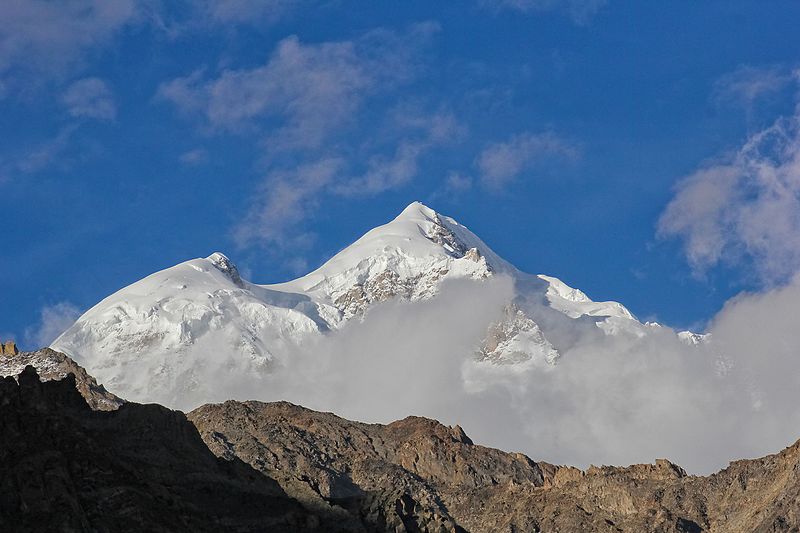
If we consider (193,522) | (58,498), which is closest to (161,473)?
(193,522)

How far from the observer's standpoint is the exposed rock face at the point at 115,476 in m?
119

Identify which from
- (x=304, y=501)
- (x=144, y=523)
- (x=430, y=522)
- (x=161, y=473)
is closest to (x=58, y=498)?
(x=144, y=523)

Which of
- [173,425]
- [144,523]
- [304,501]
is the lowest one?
[144,523]

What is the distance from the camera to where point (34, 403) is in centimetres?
13650

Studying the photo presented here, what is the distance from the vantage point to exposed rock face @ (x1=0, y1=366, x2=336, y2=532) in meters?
119

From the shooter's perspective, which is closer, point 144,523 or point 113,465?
point 144,523

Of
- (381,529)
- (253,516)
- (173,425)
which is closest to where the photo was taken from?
(253,516)

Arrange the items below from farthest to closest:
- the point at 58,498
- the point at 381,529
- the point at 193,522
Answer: the point at 381,529 → the point at 193,522 → the point at 58,498

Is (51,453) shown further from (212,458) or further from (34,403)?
(212,458)

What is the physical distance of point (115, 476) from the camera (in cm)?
12750

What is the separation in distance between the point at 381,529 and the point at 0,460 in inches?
1665

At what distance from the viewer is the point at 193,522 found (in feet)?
423

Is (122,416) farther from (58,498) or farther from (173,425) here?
(58,498)

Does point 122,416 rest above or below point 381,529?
above
